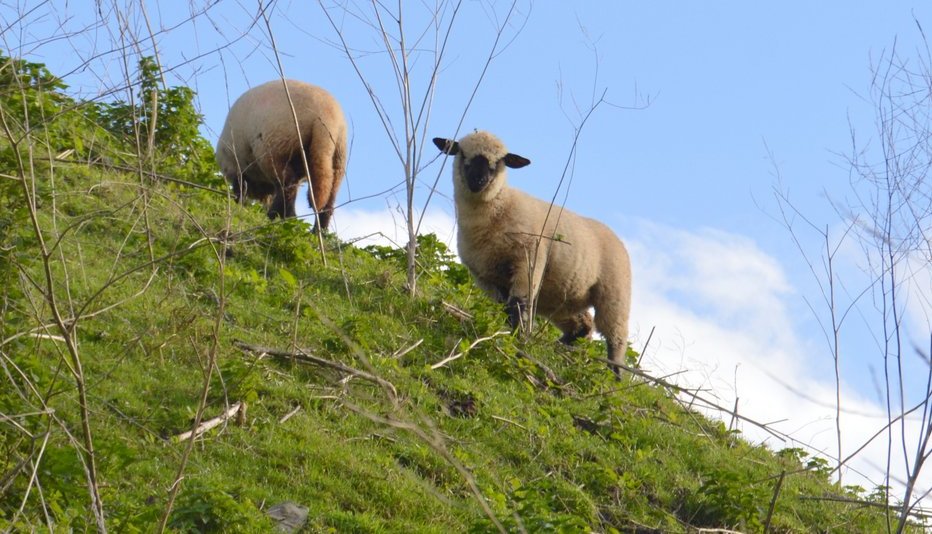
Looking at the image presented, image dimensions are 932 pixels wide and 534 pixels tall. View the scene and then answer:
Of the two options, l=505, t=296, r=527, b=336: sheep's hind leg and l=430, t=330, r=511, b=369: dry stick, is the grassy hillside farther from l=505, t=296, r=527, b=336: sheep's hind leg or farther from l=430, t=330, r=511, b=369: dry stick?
l=505, t=296, r=527, b=336: sheep's hind leg

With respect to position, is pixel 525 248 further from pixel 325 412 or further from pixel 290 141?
pixel 325 412

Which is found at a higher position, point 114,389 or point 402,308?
point 402,308

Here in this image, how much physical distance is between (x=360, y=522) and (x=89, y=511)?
1.73m

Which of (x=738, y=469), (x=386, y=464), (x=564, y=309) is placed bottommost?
(x=386, y=464)

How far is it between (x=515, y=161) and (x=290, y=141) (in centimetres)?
280

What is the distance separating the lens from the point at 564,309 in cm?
1211

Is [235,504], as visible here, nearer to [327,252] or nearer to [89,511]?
[89,511]

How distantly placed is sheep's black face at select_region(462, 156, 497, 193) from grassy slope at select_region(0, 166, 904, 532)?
105cm

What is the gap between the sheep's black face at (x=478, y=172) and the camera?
11.0 metres

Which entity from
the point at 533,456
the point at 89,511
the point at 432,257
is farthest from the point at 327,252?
the point at 89,511

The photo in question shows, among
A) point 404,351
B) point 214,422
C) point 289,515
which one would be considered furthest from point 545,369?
point 289,515

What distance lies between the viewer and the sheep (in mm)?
12734

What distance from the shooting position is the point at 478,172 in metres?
11.1

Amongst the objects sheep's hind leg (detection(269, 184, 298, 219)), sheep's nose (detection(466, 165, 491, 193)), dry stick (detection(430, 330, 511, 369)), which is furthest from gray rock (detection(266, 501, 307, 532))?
sheep's hind leg (detection(269, 184, 298, 219))
